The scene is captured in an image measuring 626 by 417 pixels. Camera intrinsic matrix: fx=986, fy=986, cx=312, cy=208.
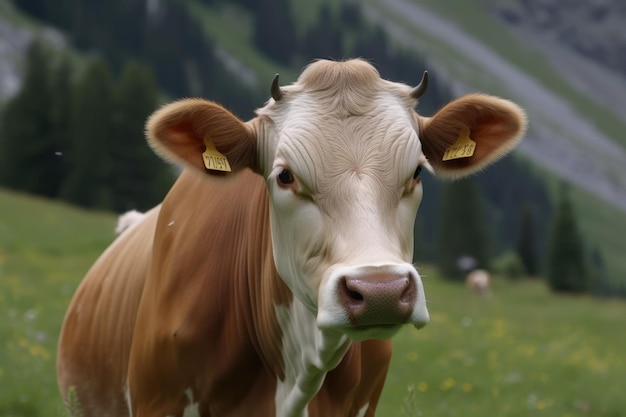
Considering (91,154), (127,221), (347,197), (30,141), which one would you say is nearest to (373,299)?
(347,197)

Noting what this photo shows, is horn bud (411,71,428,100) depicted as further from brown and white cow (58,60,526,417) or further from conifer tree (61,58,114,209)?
conifer tree (61,58,114,209)

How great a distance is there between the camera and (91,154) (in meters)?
74.6

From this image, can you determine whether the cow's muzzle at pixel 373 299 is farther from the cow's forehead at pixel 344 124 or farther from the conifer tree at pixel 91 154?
the conifer tree at pixel 91 154

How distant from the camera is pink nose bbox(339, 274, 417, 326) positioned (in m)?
4.02

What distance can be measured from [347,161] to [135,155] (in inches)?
2781

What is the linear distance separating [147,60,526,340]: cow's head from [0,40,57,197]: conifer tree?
244 feet

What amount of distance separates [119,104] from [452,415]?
217 feet

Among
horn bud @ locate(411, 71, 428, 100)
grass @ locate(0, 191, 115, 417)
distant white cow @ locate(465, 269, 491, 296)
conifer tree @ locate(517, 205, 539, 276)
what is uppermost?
horn bud @ locate(411, 71, 428, 100)

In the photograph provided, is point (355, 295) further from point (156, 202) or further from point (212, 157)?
point (156, 202)

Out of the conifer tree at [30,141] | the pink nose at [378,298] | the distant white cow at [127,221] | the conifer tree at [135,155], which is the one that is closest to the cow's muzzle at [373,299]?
the pink nose at [378,298]

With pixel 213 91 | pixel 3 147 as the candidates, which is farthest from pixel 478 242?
pixel 213 91

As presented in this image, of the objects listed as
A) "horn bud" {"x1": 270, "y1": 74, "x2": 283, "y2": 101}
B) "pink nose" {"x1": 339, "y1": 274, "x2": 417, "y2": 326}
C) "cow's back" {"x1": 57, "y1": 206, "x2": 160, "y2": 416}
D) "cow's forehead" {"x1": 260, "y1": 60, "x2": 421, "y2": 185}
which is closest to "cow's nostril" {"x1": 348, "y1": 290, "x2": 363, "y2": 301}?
"pink nose" {"x1": 339, "y1": 274, "x2": 417, "y2": 326}

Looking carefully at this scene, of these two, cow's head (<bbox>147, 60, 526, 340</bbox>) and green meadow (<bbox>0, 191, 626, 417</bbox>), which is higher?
cow's head (<bbox>147, 60, 526, 340</bbox>)

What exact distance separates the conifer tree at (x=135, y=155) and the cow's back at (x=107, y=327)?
6539 centimetres
